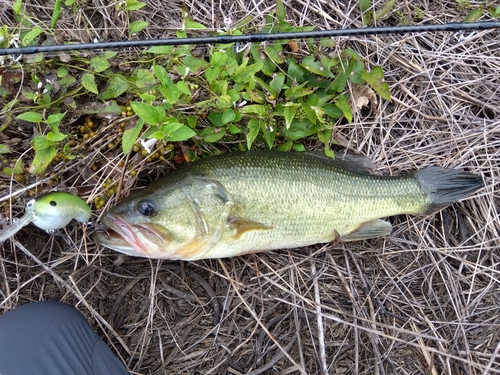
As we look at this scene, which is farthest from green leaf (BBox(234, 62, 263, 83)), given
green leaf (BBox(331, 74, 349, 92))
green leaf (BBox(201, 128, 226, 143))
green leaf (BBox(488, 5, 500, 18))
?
green leaf (BBox(488, 5, 500, 18))

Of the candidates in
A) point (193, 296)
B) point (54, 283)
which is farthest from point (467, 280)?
point (54, 283)

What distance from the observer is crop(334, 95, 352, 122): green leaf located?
311 centimetres

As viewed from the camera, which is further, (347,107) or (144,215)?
(347,107)

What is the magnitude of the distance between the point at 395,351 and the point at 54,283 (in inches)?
115

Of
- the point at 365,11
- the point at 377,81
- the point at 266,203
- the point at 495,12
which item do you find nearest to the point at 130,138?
the point at 266,203

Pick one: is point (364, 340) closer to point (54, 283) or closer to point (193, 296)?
point (193, 296)

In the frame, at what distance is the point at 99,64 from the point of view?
9.04 feet

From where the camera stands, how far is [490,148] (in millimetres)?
3506

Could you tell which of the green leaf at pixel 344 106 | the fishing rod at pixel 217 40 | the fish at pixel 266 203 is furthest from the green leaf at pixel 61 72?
the green leaf at pixel 344 106

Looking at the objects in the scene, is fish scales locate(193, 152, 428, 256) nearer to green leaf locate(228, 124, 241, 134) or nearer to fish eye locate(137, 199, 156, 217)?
green leaf locate(228, 124, 241, 134)

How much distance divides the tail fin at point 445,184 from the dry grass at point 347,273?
0.20 m

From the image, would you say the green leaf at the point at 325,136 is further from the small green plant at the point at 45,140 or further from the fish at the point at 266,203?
the small green plant at the point at 45,140

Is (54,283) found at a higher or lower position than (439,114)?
lower

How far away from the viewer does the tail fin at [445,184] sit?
325 cm
